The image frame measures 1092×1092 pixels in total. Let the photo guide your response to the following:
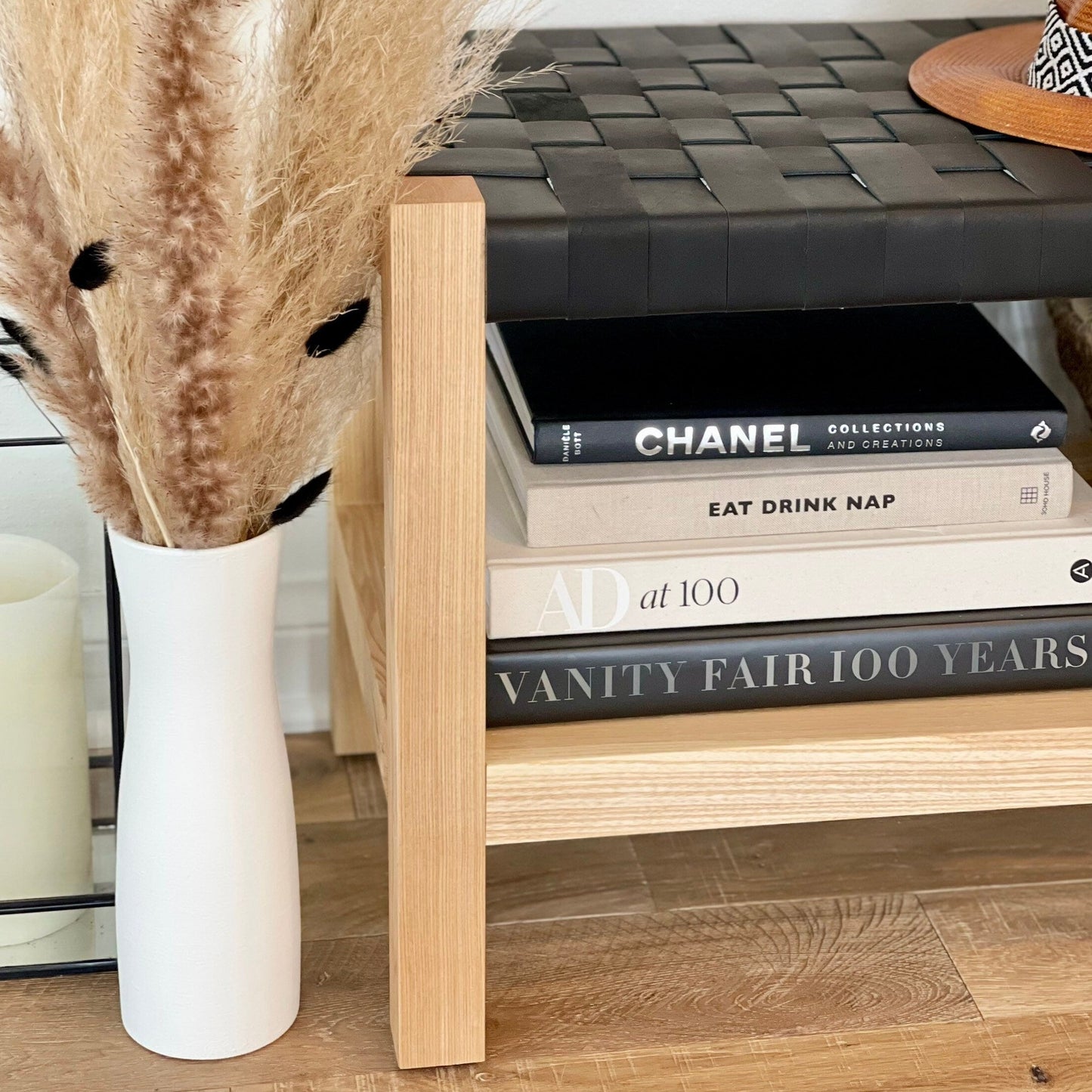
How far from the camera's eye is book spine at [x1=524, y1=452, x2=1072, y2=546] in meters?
0.96

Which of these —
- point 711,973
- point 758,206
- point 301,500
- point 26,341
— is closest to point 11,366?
point 26,341

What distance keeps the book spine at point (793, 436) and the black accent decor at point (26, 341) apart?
0.94 ft

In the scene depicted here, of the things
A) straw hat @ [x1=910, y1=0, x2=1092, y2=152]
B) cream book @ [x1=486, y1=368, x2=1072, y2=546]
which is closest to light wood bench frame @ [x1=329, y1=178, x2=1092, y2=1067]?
cream book @ [x1=486, y1=368, x2=1072, y2=546]

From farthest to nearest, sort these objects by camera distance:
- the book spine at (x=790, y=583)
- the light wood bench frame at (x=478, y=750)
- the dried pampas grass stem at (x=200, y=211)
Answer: the book spine at (x=790, y=583) < the light wood bench frame at (x=478, y=750) < the dried pampas grass stem at (x=200, y=211)

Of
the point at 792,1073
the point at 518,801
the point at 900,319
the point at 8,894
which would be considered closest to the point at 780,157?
the point at 900,319

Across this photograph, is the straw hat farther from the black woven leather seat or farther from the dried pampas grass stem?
the dried pampas grass stem

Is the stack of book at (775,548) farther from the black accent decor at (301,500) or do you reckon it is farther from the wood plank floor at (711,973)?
the wood plank floor at (711,973)

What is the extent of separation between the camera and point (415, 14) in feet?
2.48

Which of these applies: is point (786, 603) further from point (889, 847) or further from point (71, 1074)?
point (71, 1074)

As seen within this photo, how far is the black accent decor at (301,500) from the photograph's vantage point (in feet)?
2.90

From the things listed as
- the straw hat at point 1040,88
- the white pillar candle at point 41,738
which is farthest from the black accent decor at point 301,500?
the straw hat at point 1040,88

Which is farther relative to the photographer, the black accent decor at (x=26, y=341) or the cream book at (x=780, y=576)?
the cream book at (x=780, y=576)

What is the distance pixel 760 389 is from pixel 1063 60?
273mm

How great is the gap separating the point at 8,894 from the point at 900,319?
736 millimetres
